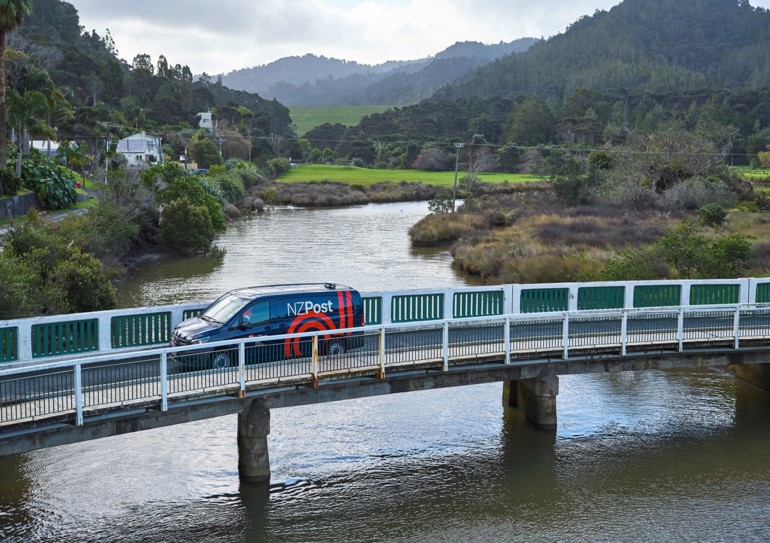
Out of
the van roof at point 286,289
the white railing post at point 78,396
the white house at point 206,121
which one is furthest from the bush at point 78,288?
the white house at point 206,121

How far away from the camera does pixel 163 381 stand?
52.4ft

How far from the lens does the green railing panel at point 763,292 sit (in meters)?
24.2

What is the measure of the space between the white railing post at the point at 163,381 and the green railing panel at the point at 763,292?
16.5 metres

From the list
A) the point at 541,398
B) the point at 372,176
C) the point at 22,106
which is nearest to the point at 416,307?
the point at 541,398

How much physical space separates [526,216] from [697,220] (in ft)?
41.9

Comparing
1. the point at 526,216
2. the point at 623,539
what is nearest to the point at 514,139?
the point at 526,216

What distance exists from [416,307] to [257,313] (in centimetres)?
473

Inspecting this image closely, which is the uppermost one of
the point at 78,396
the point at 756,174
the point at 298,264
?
the point at 756,174

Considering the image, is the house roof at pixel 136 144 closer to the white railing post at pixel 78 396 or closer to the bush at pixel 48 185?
the bush at pixel 48 185

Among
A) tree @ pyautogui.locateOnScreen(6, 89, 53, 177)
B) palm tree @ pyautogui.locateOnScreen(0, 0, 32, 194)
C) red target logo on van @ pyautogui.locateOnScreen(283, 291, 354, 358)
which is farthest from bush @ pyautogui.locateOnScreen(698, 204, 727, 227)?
tree @ pyautogui.locateOnScreen(6, 89, 53, 177)

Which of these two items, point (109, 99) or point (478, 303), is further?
point (109, 99)

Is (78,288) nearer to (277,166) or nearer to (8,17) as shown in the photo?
(8,17)

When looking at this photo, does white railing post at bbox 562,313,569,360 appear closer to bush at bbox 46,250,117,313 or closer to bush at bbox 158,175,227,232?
bush at bbox 46,250,117,313

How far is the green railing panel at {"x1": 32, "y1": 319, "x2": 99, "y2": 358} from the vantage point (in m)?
18.1
